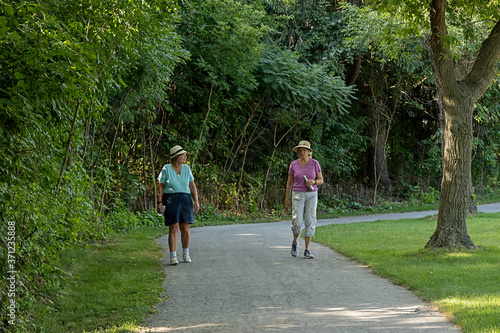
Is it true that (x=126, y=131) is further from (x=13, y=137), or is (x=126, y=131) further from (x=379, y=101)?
(x=379, y=101)

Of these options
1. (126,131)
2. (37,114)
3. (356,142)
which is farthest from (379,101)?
(37,114)

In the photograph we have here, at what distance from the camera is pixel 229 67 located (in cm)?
1797

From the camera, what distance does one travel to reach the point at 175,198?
31.7ft

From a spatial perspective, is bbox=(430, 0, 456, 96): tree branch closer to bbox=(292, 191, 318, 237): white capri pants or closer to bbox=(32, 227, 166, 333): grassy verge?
bbox=(292, 191, 318, 237): white capri pants

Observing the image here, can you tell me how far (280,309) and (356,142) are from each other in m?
21.4

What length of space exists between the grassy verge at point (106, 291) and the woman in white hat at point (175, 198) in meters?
0.60

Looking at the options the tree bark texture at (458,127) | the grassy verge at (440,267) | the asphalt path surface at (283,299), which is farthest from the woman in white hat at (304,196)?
the tree bark texture at (458,127)

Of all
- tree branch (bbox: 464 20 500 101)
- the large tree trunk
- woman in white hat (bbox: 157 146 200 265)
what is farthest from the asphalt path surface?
tree branch (bbox: 464 20 500 101)

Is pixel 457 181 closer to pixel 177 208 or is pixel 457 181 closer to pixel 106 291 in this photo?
pixel 177 208

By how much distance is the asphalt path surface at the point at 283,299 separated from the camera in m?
5.65

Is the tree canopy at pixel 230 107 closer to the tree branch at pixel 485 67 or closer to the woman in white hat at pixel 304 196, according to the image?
the tree branch at pixel 485 67

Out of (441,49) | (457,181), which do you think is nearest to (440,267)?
(457,181)

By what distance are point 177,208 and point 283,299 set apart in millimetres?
3371

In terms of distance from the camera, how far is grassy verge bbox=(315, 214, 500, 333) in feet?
19.6
